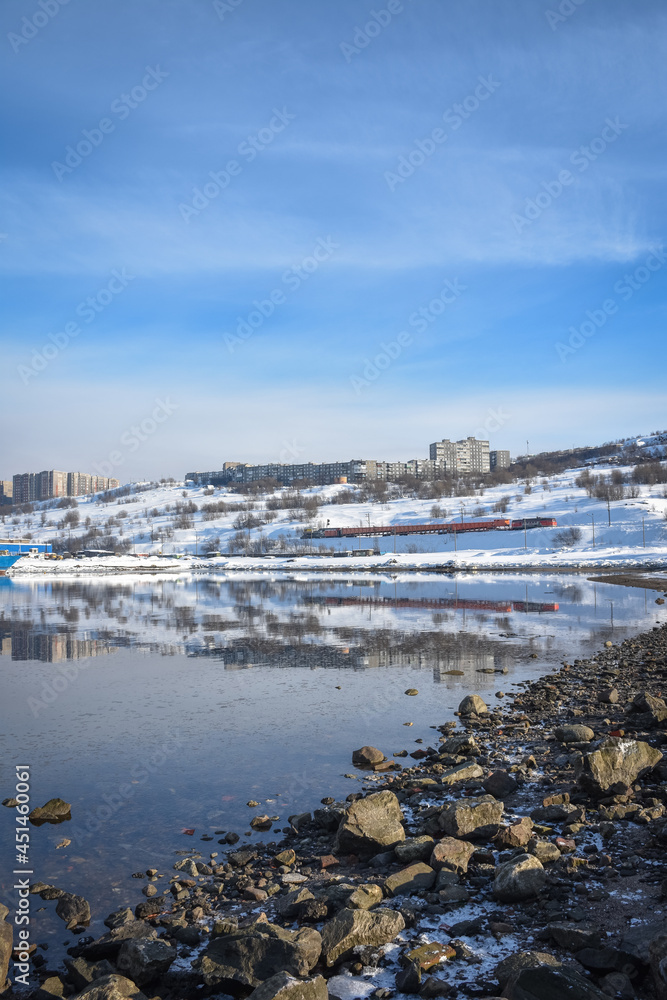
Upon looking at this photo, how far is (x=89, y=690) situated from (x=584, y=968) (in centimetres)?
1405

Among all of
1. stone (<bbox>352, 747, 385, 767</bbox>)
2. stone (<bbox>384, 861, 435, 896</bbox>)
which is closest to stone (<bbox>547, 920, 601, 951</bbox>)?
stone (<bbox>384, 861, 435, 896</bbox>)

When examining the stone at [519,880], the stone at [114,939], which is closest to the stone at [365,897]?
the stone at [519,880]

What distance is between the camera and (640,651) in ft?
66.1

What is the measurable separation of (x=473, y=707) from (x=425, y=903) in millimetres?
7568

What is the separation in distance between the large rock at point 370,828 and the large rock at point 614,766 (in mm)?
2390

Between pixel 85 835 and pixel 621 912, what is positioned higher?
pixel 621 912

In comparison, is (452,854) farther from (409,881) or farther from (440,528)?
(440,528)

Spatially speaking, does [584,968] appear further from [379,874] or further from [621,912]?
[379,874]

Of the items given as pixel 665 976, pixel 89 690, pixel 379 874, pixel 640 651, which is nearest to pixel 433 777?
pixel 379 874

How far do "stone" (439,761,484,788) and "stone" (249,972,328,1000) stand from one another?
513cm

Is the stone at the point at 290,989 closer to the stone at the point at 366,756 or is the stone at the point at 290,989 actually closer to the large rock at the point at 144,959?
the large rock at the point at 144,959

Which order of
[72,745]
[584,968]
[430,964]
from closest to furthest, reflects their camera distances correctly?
[584,968] < [430,964] < [72,745]

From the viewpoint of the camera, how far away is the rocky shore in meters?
4.82

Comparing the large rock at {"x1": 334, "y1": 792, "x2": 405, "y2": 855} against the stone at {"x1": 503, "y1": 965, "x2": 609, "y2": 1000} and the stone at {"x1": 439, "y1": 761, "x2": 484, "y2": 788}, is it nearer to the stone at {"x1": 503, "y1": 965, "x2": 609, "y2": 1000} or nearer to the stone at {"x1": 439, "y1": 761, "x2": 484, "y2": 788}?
the stone at {"x1": 439, "y1": 761, "x2": 484, "y2": 788}
